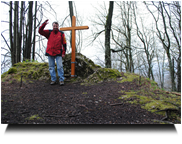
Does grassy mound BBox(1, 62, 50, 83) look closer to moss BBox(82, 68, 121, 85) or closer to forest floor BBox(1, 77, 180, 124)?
forest floor BBox(1, 77, 180, 124)

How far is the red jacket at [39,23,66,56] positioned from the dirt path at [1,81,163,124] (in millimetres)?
1516

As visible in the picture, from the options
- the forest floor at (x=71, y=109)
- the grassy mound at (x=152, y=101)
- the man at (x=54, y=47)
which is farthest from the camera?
the man at (x=54, y=47)

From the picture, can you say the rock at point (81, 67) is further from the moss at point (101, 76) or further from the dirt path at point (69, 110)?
the dirt path at point (69, 110)

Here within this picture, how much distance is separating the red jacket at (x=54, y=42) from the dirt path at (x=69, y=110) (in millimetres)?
1516

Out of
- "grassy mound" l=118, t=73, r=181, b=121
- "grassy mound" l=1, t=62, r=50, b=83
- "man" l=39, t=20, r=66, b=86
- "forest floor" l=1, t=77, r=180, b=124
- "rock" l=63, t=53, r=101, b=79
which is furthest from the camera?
"rock" l=63, t=53, r=101, b=79

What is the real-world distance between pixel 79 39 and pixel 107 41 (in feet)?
40.1

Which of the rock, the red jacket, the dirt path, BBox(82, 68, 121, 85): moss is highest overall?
the red jacket

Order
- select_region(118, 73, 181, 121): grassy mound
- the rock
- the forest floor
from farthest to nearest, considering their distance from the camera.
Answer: the rock → select_region(118, 73, 181, 121): grassy mound → the forest floor

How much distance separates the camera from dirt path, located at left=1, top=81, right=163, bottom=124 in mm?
1952

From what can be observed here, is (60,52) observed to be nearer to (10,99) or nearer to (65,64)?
(65,64)

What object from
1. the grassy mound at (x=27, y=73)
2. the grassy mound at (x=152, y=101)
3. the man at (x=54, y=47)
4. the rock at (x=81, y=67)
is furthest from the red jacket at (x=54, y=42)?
the grassy mound at (x=152, y=101)

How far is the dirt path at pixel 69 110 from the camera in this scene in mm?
1952

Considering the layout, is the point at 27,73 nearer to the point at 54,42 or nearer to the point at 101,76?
the point at 54,42

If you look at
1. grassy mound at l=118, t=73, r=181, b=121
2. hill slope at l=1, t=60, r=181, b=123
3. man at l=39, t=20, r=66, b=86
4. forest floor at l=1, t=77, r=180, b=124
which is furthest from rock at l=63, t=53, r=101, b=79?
grassy mound at l=118, t=73, r=181, b=121
